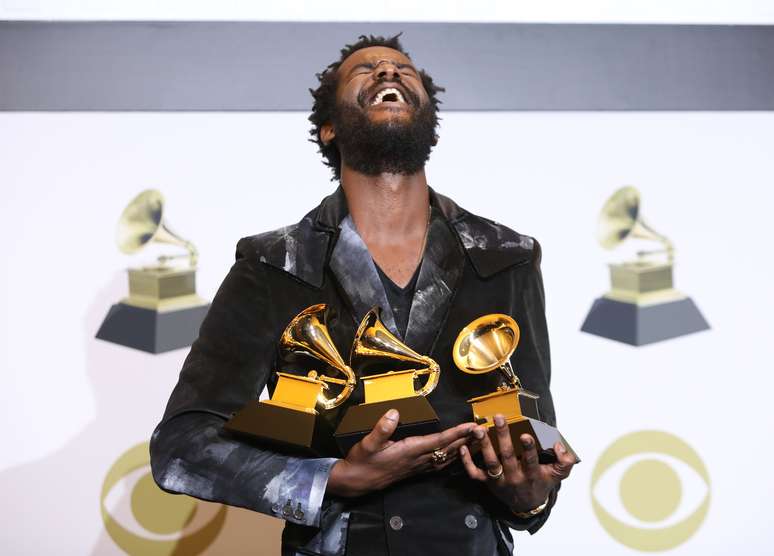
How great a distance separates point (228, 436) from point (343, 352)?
0.84ft

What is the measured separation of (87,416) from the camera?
2598mm

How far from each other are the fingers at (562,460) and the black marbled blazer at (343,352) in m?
0.17

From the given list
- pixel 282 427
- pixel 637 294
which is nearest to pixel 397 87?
pixel 282 427

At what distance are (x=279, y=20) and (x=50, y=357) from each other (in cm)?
123

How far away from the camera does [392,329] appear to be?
5.44 feet

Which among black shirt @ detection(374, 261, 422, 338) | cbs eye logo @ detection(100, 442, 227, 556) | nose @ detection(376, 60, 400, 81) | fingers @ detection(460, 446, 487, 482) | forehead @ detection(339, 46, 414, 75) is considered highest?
forehead @ detection(339, 46, 414, 75)

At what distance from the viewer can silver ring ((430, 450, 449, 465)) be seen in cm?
142

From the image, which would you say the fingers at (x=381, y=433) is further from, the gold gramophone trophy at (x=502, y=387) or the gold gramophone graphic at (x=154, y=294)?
the gold gramophone graphic at (x=154, y=294)

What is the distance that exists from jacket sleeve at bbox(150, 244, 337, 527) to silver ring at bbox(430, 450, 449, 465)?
18cm

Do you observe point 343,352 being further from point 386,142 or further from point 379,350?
point 386,142

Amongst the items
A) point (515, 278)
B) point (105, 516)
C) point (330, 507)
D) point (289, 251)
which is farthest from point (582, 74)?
point (105, 516)

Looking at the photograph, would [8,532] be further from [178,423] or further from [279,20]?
[279,20]

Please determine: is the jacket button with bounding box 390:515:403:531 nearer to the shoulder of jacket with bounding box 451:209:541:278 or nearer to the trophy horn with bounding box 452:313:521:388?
the trophy horn with bounding box 452:313:521:388

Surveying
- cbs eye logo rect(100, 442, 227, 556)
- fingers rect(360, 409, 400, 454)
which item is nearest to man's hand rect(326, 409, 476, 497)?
fingers rect(360, 409, 400, 454)
